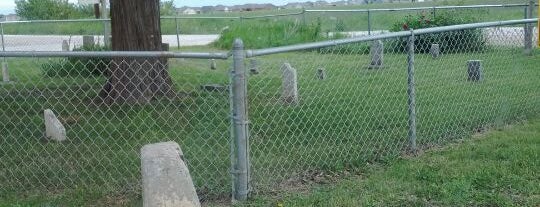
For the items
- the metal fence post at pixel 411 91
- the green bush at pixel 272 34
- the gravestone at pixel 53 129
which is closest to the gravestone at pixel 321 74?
the metal fence post at pixel 411 91

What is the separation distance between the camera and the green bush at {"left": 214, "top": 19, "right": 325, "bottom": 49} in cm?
1980

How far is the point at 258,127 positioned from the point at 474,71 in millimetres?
4276

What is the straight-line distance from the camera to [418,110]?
26.0 feet

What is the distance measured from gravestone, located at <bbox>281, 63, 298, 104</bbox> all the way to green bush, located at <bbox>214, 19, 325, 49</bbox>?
10362mm

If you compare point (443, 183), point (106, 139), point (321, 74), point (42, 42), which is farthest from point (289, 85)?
point (42, 42)

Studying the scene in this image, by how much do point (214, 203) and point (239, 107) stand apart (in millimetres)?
727

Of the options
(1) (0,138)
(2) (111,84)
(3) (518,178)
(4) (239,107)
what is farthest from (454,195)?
(2) (111,84)

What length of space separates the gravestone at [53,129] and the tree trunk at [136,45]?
150 centimetres

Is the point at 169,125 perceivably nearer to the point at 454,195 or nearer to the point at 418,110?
the point at 418,110

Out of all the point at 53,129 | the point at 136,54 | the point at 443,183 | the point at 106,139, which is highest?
the point at 136,54

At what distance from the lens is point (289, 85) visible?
349 inches

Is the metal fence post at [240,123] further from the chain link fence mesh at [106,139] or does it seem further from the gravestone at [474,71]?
the gravestone at [474,71]

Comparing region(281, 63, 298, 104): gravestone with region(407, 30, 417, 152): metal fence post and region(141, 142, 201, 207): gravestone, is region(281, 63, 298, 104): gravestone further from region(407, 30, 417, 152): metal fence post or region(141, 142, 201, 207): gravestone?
region(141, 142, 201, 207): gravestone

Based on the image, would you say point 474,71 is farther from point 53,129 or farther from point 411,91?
point 53,129
